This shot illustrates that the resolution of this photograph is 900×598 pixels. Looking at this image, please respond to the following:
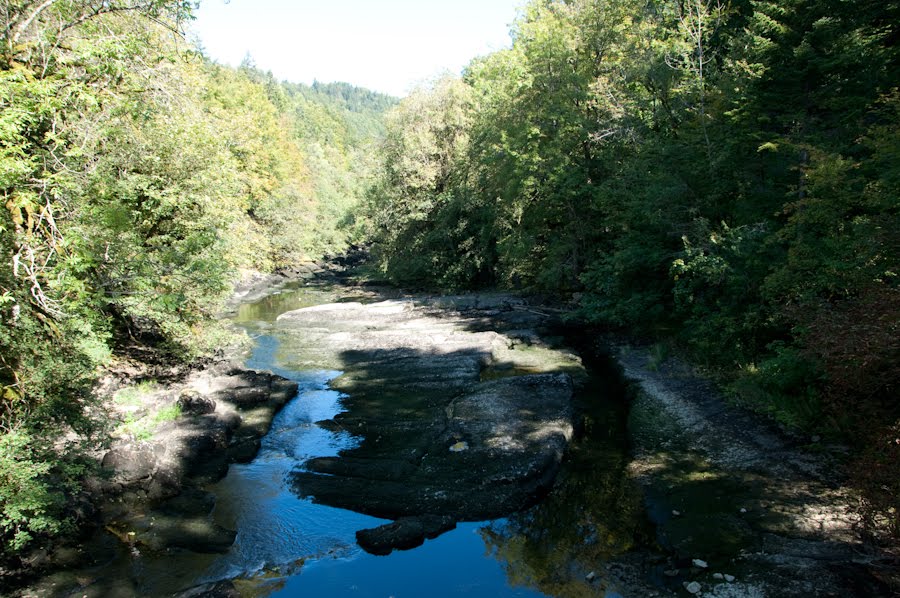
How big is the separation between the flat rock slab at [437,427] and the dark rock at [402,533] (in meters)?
0.02

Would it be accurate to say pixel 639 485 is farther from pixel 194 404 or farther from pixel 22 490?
pixel 194 404

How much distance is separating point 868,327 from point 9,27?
14.3 metres

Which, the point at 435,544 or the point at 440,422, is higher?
the point at 440,422

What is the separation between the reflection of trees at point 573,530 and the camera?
9.14 m

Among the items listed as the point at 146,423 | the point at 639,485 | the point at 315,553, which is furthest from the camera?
the point at 146,423

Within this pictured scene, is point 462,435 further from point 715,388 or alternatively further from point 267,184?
point 267,184

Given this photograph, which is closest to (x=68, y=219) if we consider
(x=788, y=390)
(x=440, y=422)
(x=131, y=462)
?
(x=131, y=462)

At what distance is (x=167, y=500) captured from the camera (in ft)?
38.1

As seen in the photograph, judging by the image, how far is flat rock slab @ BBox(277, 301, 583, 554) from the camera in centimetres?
1136

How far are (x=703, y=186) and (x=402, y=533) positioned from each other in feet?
51.5

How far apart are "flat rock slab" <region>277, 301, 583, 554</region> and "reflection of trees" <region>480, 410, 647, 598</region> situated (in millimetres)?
480

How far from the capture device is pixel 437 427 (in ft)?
48.3

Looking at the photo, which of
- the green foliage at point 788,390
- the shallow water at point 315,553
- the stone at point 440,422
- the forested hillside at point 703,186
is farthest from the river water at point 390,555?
the forested hillside at point 703,186

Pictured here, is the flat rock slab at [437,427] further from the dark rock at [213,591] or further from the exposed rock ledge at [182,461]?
the dark rock at [213,591]
